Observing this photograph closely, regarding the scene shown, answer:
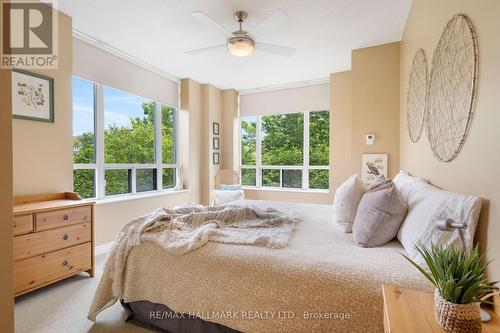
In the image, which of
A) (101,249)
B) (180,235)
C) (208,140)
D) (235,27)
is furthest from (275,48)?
(101,249)

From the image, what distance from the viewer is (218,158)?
5359mm

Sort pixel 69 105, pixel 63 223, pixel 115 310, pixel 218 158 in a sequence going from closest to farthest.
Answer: pixel 115 310 → pixel 63 223 → pixel 69 105 → pixel 218 158

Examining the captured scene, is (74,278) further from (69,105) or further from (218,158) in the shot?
(218,158)

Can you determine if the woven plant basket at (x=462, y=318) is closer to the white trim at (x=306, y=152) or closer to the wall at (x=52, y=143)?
the wall at (x=52, y=143)

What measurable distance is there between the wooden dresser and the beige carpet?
0.41 ft

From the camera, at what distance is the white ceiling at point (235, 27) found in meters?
2.49

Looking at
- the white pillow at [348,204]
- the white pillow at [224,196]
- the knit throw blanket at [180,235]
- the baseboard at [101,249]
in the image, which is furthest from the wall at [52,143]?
the white pillow at [348,204]

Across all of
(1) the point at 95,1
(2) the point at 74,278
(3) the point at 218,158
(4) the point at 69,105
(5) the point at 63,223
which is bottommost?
(2) the point at 74,278

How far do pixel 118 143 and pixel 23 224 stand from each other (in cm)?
179

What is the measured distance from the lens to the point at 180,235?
1.68m

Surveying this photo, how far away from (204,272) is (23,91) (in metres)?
2.46

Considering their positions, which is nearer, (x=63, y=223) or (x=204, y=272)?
(x=204, y=272)

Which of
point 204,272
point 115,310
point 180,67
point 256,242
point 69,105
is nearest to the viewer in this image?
point 204,272

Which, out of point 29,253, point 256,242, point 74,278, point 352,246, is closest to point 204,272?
point 256,242
